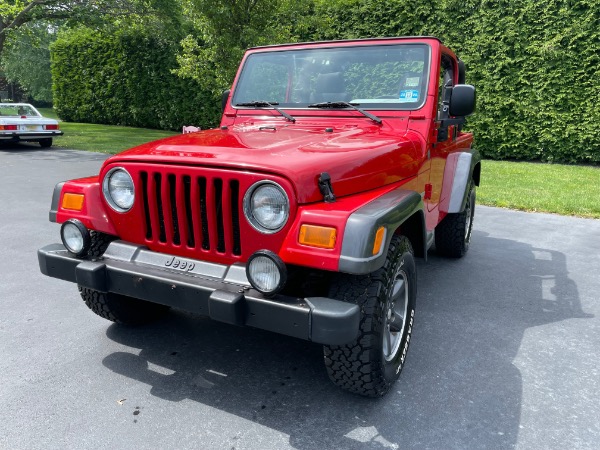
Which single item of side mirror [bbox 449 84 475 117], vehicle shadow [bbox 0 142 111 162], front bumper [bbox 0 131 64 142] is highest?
side mirror [bbox 449 84 475 117]

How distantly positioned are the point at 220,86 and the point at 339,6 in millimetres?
3756

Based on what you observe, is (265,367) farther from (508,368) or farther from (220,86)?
(220,86)

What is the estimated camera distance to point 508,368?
9.54ft

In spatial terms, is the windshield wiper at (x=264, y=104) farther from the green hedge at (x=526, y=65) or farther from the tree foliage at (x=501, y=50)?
the green hedge at (x=526, y=65)

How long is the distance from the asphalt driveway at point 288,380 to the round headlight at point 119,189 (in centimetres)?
94

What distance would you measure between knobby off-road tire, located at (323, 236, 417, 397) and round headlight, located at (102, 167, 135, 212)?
1.15m

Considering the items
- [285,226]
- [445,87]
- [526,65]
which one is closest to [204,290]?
[285,226]

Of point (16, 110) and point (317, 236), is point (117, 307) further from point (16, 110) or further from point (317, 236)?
point (16, 110)

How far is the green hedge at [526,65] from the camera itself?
32.9 ft

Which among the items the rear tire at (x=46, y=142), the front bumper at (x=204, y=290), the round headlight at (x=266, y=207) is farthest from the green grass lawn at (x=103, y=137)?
the round headlight at (x=266, y=207)

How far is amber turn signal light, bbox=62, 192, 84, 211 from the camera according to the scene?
2771mm

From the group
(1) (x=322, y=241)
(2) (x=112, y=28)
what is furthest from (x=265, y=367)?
(2) (x=112, y=28)

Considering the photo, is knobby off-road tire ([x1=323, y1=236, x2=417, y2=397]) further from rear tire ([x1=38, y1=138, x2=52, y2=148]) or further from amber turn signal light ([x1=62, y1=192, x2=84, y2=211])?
rear tire ([x1=38, y1=138, x2=52, y2=148])

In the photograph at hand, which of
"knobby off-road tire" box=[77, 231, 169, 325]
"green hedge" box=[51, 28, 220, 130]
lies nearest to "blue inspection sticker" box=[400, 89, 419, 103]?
"knobby off-road tire" box=[77, 231, 169, 325]
